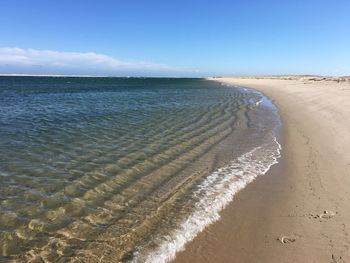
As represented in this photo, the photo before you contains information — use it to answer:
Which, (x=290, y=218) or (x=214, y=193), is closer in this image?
(x=290, y=218)

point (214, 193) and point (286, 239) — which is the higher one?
point (286, 239)

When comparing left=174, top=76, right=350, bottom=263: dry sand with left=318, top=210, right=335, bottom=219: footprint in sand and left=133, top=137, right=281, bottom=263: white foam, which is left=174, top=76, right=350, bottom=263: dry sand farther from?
left=133, top=137, right=281, bottom=263: white foam

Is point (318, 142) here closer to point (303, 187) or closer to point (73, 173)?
point (303, 187)

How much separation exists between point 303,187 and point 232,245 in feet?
13.2

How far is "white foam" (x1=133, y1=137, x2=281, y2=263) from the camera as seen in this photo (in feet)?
19.6

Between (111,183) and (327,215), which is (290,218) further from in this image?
(111,183)

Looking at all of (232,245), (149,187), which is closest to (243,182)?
(149,187)

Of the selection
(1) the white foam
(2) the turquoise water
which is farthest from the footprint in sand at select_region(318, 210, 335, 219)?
(2) the turquoise water

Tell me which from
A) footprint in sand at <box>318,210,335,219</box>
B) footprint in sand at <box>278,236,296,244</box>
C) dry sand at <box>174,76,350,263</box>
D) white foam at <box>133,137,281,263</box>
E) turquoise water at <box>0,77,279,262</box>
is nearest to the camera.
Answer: dry sand at <box>174,76,350,263</box>

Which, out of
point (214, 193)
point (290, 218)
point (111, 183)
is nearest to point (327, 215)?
point (290, 218)

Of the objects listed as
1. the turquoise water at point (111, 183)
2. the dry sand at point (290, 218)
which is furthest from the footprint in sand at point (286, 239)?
the turquoise water at point (111, 183)

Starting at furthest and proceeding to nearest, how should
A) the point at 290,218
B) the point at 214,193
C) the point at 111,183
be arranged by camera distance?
the point at 111,183 < the point at 214,193 < the point at 290,218

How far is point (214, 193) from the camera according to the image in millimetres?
8797

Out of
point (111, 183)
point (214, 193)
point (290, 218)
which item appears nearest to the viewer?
point (290, 218)
